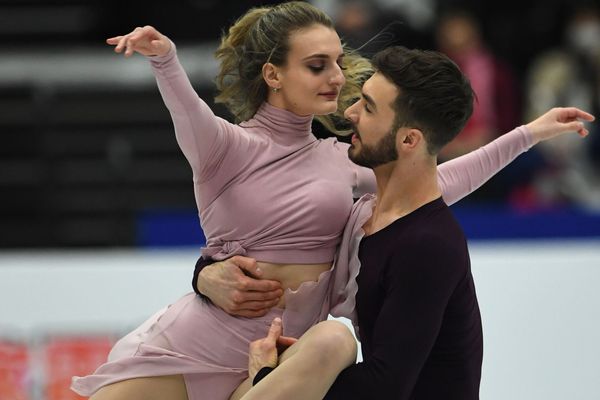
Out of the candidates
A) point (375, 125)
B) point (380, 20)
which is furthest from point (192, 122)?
point (380, 20)

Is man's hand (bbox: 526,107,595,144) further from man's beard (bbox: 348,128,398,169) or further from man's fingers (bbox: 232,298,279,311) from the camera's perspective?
man's fingers (bbox: 232,298,279,311)

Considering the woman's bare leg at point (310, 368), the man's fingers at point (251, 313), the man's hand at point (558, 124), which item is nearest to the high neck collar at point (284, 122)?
the man's fingers at point (251, 313)

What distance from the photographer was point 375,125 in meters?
2.89

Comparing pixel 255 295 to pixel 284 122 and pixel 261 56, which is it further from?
pixel 261 56

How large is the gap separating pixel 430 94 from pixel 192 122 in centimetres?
57

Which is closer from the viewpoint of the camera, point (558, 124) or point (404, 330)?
point (404, 330)

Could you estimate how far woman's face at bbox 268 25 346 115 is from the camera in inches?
118

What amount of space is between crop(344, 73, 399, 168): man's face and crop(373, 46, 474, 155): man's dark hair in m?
0.02

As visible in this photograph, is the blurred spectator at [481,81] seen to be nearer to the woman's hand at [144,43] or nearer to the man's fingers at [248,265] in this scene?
the man's fingers at [248,265]

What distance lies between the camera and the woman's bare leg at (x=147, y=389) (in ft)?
9.78

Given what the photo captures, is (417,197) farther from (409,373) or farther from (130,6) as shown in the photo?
(130,6)

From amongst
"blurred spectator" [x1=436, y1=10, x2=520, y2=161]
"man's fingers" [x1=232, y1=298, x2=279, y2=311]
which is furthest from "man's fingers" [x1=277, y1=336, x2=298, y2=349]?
"blurred spectator" [x1=436, y1=10, x2=520, y2=161]

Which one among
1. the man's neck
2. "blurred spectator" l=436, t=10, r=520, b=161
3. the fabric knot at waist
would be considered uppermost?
"blurred spectator" l=436, t=10, r=520, b=161

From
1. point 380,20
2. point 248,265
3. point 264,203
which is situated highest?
point 380,20
